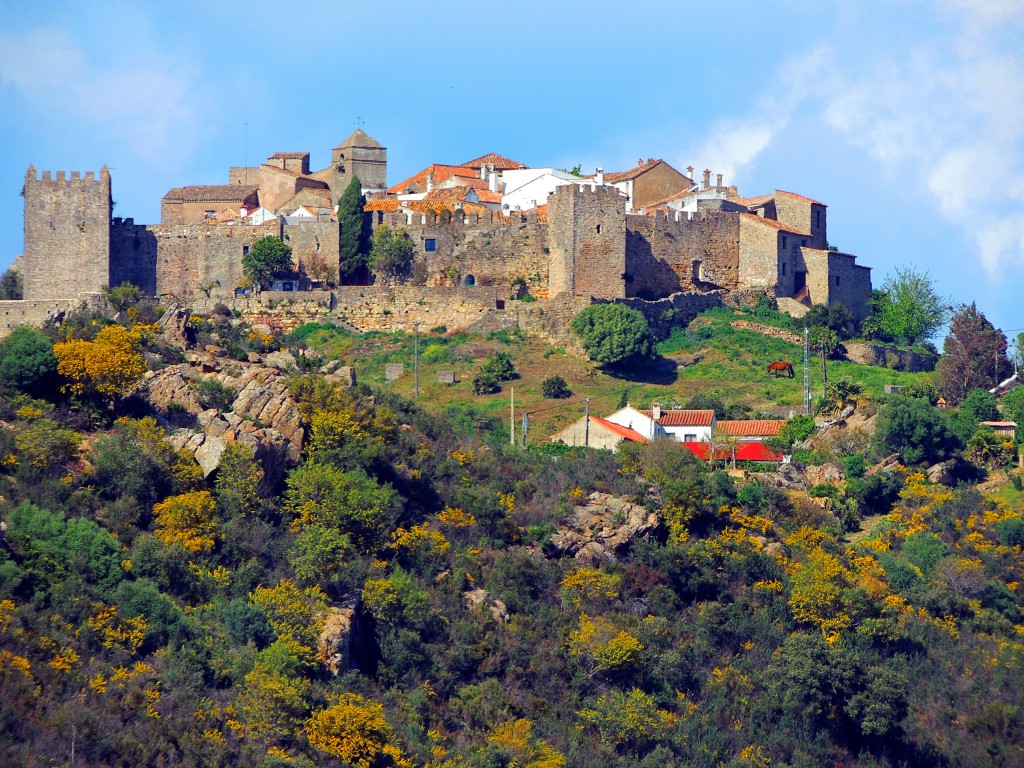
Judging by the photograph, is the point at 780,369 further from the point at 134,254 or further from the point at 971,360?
the point at 134,254

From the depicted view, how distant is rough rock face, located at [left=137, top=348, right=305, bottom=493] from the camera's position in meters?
36.8

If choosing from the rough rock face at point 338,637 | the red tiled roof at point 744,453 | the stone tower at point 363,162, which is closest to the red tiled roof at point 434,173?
the stone tower at point 363,162

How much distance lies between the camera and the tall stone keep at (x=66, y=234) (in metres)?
58.2

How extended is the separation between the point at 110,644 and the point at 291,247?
32.5m

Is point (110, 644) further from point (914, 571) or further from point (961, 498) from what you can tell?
point (961, 498)

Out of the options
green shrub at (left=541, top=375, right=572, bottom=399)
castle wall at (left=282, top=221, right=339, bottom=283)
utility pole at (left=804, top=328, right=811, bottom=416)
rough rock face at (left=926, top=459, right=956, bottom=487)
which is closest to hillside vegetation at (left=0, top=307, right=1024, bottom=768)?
rough rock face at (left=926, top=459, right=956, bottom=487)

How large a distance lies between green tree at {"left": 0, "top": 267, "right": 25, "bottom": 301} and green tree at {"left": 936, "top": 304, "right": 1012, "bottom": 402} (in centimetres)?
3061

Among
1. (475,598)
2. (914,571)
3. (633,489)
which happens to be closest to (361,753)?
(475,598)

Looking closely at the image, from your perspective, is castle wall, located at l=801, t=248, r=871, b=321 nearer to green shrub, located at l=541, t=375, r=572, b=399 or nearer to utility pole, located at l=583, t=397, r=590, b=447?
green shrub, located at l=541, t=375, r=572, b=399

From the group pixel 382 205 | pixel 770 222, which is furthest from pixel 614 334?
pixel 382 205

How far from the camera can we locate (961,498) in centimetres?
4591

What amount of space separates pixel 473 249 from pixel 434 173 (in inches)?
411

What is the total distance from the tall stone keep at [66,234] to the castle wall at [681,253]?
59.1 ft

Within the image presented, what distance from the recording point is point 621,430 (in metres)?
49.1
